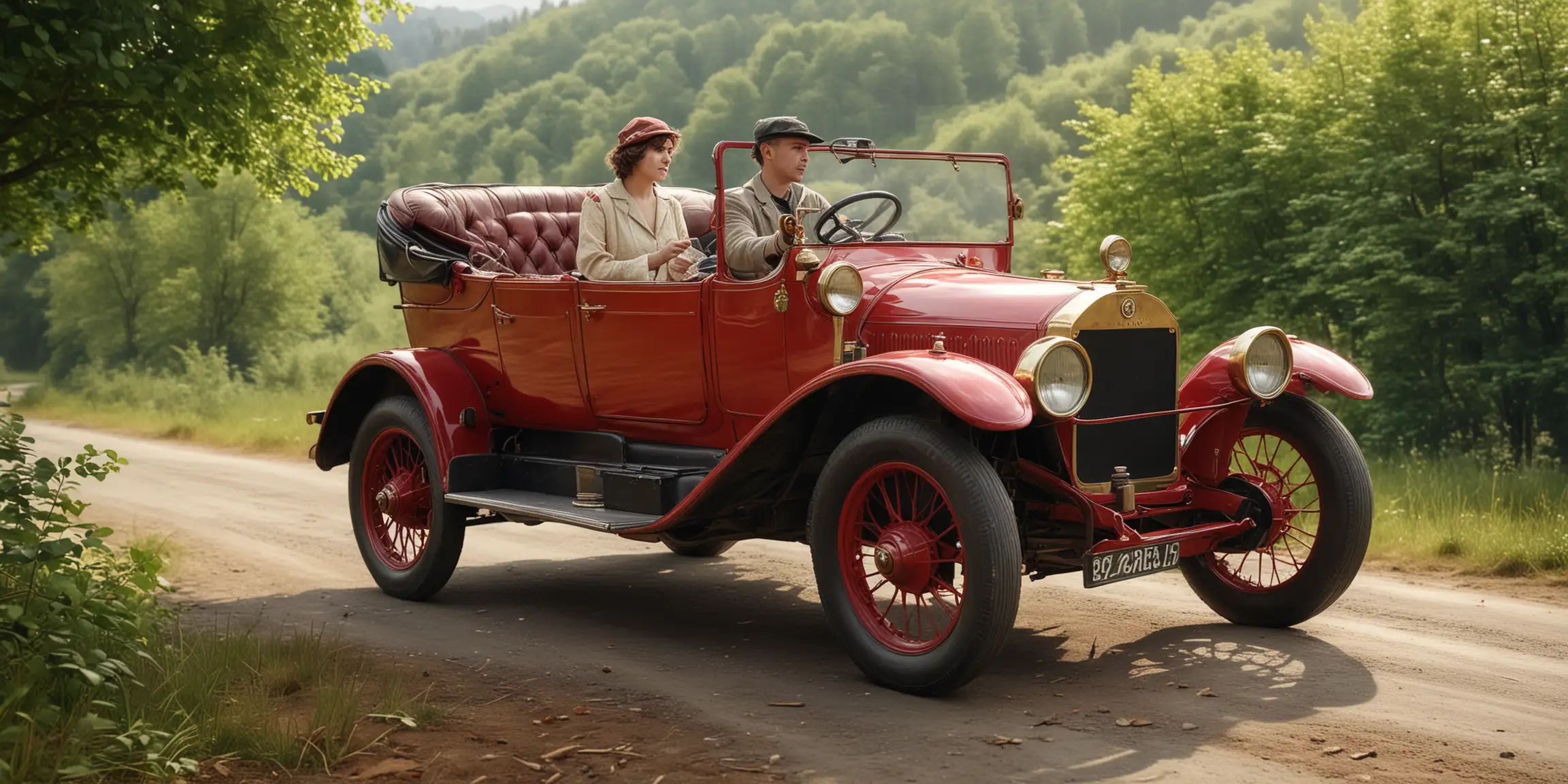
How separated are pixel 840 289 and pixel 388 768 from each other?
240 centimetres

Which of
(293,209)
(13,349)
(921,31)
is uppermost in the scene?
(921,31)

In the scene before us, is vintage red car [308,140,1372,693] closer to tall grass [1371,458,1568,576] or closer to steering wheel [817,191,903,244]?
steering wheel [817,191,903,244]

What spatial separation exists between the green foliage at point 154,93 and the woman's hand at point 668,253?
9.68 ft

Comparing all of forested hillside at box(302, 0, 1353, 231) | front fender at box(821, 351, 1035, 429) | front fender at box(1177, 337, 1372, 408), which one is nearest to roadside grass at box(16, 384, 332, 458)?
front fender at box(821, 351, 1035, 429)

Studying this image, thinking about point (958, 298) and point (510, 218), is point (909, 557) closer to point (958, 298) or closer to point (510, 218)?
point (958, 298)

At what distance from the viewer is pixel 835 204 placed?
19.5ft

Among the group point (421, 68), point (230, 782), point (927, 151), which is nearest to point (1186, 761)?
point (230, 782)

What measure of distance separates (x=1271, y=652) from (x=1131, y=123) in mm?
17491

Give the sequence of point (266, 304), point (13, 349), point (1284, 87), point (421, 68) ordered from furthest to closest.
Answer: point (421, 68) → point (13, 349) → point (266, 304) → point (1284, 87)

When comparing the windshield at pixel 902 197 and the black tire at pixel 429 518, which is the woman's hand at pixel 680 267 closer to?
the windshield at pixel 902 197

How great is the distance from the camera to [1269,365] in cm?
558

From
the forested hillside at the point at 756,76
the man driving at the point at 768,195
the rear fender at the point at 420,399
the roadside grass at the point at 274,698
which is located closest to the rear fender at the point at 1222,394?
the man driving at the point at 768,195

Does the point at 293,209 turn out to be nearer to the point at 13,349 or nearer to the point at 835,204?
the point at 13,349

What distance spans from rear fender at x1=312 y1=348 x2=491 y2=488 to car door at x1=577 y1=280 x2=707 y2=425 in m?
0.72
